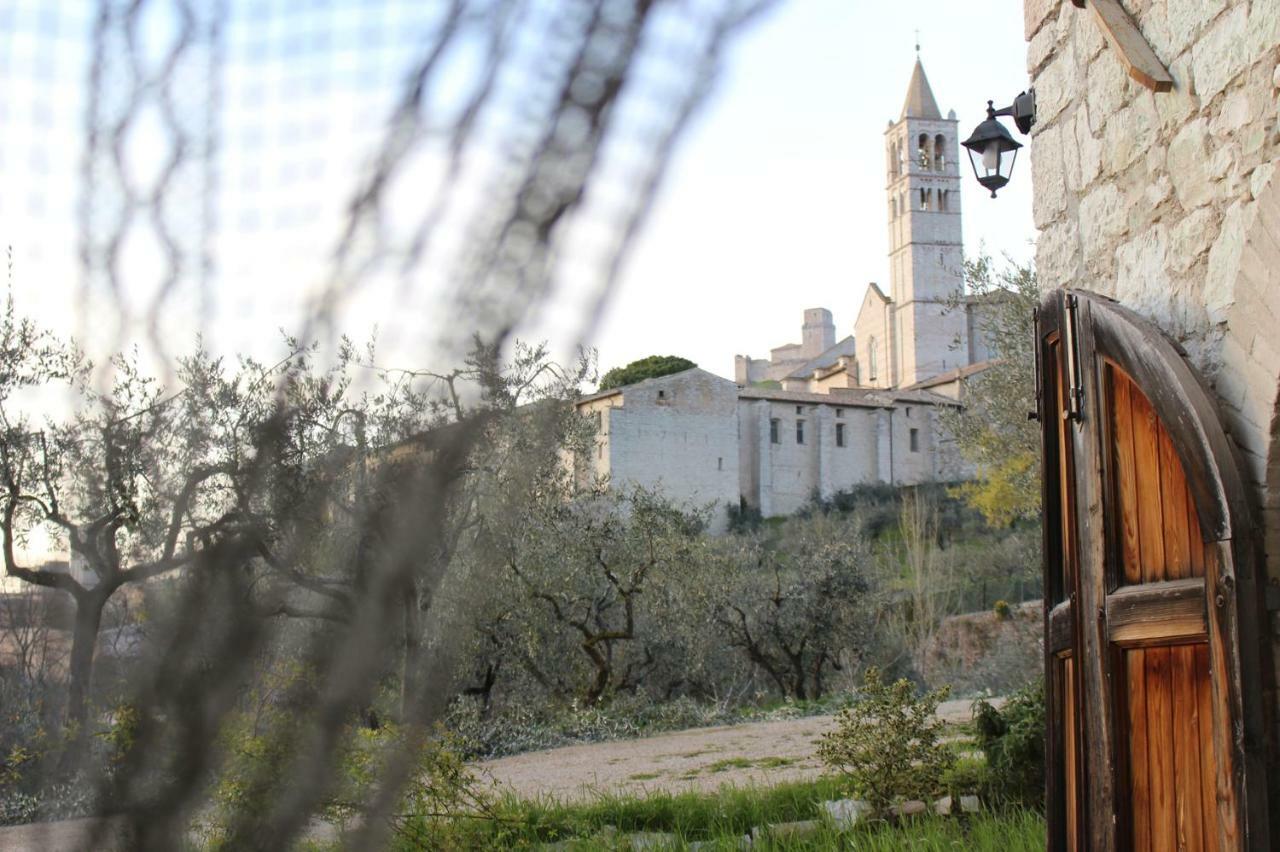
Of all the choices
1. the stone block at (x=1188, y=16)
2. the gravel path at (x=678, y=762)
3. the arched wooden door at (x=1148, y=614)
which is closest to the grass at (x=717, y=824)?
the gravel path at (x=678, y=762)

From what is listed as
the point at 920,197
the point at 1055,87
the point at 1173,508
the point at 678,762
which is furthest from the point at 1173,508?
the point at 920,197

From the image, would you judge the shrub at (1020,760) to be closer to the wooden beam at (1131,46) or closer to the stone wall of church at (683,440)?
the wooden beam at (1131,46)

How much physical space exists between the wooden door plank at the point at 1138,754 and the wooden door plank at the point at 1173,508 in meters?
0.25

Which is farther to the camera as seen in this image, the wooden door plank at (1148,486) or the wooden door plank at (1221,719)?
the wooden door plank at (1148,486)

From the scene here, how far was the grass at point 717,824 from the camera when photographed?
198 inches

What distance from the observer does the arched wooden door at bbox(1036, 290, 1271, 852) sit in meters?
2.64

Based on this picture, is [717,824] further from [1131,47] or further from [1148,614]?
[1131,47]

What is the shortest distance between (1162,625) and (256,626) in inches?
106

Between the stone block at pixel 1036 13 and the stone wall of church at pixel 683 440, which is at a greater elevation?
the stone wall of church at pixel 683 440

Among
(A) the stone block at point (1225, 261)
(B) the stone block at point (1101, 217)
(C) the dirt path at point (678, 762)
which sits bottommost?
(C) the dirt path at point (678, 762)

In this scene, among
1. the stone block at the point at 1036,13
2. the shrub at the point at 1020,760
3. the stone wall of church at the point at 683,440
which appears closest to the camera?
the stone block at the point at 1036,13

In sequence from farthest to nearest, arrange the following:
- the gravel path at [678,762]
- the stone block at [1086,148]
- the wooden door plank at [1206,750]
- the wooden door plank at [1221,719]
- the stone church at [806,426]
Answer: the stone church at [806,426] → the gravel path at [678,762] → the stone block at [1086,148] → the wooden door plank at [1206,750] → the wooden door plank at [1221,719]

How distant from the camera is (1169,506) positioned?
2.95 m

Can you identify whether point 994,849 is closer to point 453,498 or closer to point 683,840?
point 683,840
